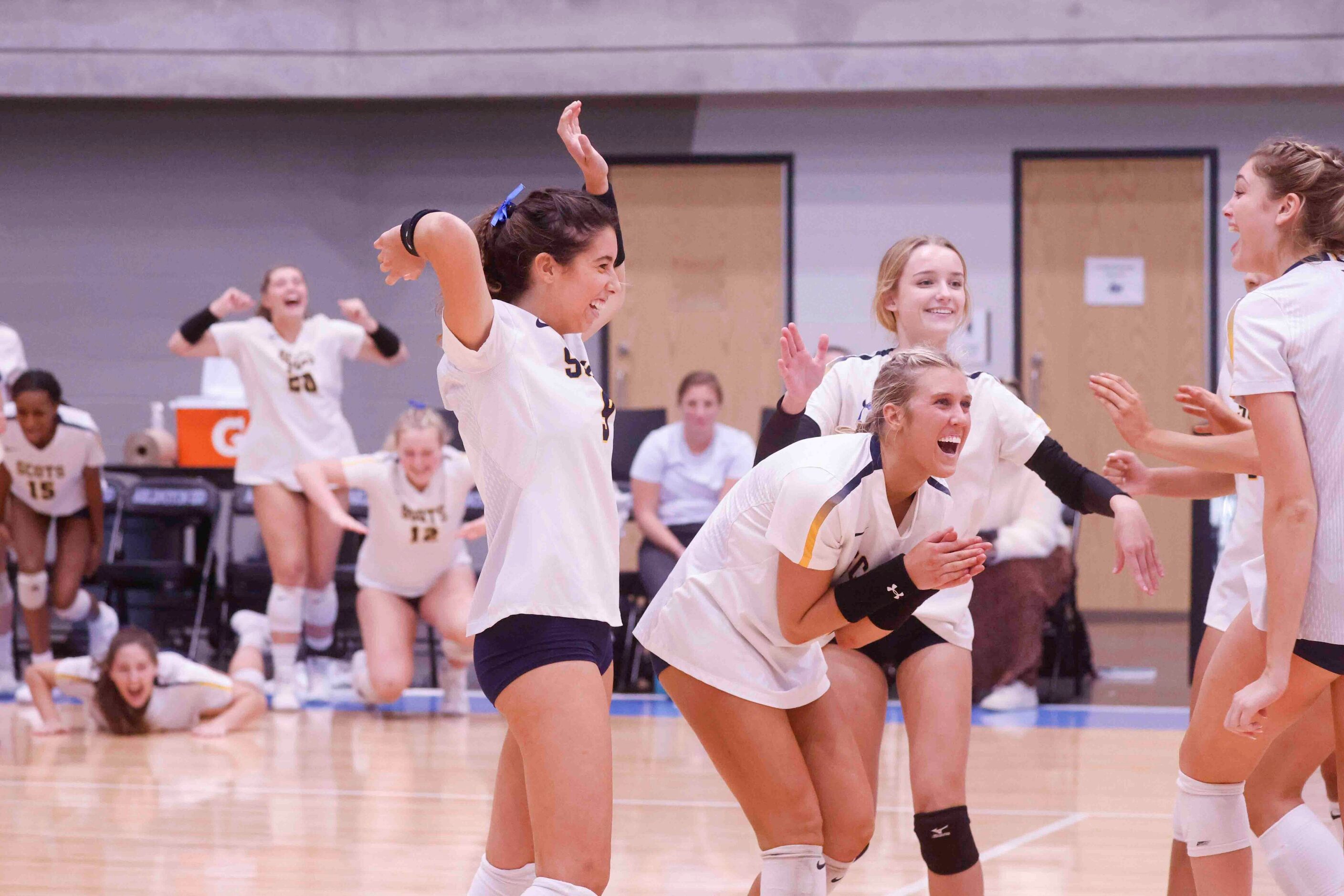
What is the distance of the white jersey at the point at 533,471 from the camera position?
213cm

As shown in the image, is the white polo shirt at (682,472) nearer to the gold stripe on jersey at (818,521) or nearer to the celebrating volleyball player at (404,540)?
the celebrating volleyball player at (404,540)

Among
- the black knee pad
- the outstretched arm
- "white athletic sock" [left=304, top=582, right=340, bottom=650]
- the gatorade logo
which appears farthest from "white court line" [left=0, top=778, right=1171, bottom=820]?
the gatorade logo

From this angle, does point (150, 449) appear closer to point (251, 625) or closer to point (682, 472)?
point (251, 625)

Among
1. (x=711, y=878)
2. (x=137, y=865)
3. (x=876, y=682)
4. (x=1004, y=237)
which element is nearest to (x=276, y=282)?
(x=137, y=865)

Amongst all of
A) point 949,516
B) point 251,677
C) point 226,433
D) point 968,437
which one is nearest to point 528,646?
point 949,516

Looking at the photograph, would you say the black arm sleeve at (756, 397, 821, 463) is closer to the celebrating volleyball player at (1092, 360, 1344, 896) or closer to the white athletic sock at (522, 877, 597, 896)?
the celebrating volleyball player at (1092, 360, 1344, 896)

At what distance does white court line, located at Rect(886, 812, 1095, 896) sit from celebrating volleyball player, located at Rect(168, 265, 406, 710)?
11.4ft

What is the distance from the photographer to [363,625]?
607 cm

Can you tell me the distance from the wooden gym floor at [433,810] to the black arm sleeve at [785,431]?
1.35 meters

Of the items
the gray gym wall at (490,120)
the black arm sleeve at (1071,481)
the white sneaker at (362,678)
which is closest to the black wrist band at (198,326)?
the white sneaker at (362,678)

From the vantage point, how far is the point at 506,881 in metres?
2.32

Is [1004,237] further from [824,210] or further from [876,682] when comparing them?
[876,682]

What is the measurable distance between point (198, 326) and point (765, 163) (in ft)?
14.5

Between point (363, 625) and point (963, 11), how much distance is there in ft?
17.0
